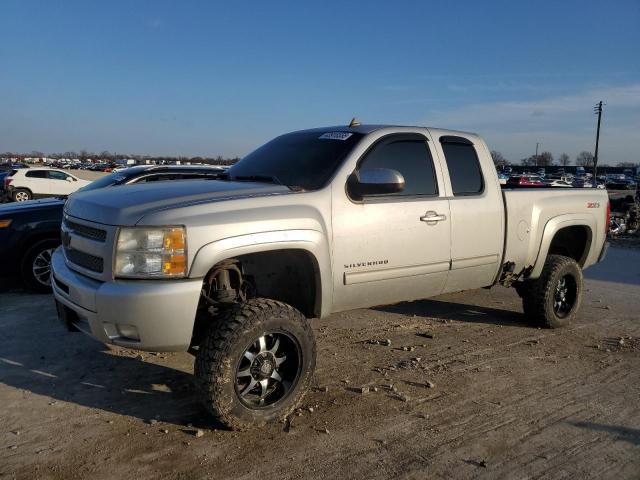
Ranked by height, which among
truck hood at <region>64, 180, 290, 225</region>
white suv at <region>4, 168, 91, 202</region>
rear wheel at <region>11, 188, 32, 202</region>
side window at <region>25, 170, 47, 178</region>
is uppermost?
truck hood at <region>64, 180, 290, 225</region>

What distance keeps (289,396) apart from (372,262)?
3.79 ft

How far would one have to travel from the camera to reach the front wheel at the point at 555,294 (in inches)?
227

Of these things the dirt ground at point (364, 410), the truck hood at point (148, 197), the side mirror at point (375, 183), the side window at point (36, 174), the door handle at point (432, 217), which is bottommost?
the dirt ground at point (364, 410)

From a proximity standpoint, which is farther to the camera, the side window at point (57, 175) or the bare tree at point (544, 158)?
the bare tree at point (544, 158)

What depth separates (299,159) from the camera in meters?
4.45

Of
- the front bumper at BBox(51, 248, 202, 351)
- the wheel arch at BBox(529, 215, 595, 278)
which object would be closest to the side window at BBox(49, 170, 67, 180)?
the wheel arch at BBox(529, 215, 595, 278)

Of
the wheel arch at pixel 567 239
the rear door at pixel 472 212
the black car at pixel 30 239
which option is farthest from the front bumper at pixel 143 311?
the wheel arch at pixel 567 239

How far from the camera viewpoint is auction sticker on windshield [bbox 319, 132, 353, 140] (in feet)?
14.6

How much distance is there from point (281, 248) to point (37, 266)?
4675 millimetres

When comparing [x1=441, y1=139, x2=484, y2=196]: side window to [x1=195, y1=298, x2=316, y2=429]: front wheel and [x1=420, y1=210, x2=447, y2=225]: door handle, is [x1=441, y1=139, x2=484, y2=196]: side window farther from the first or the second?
[x1=195, y1=298, x2=316, y2=429]: front wheel

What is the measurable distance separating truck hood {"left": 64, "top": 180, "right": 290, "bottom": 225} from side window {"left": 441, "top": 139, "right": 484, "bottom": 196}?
67.4 inches

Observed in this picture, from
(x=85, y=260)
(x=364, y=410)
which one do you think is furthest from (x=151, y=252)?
(x=364, y=410)

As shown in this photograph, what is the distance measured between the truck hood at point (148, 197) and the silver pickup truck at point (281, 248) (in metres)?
0.01

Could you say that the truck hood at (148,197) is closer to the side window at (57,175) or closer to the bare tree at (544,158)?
the side window at (57,175)
